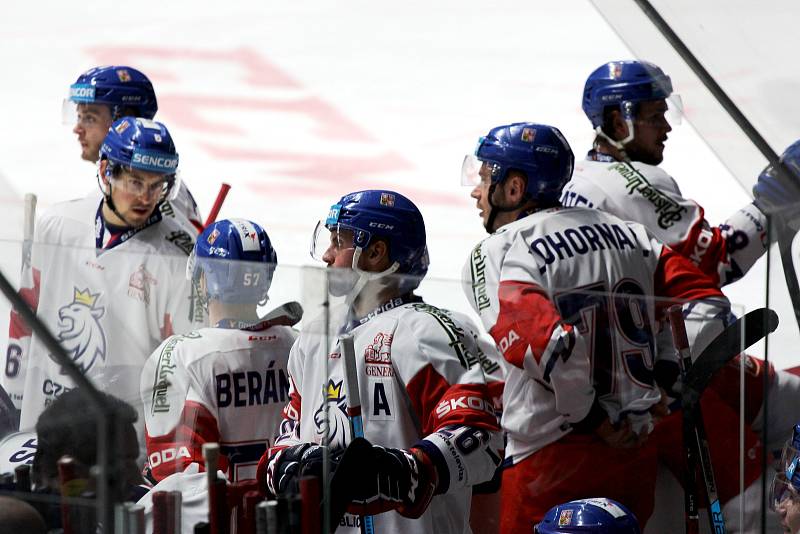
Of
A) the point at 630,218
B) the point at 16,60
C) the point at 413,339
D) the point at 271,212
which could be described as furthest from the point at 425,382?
the point at 16,60

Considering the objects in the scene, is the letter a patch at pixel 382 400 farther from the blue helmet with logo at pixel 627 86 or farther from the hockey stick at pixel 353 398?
the blue helmet with logo at pixel 627 86

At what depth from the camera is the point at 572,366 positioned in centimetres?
235

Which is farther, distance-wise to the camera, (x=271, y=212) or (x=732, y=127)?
(x=271, y=212)

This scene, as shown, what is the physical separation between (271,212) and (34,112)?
158cm

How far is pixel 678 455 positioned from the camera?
93.4 inches

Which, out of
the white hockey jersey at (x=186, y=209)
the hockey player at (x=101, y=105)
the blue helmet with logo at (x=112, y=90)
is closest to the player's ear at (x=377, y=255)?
the white hockey jersey at (x=186, y=209)

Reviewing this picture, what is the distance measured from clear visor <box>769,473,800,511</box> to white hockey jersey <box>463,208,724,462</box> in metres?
0.26

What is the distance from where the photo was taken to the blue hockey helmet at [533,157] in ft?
10.1

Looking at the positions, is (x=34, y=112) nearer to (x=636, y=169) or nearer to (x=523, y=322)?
(x=636, y=169)

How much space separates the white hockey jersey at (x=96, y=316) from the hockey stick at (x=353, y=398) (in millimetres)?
227

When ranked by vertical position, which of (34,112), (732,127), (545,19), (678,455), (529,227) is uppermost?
(545,19)

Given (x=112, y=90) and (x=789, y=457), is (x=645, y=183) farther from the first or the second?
(x=112, y=90)

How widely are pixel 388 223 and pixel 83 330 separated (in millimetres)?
726

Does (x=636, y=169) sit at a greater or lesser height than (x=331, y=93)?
lesser
